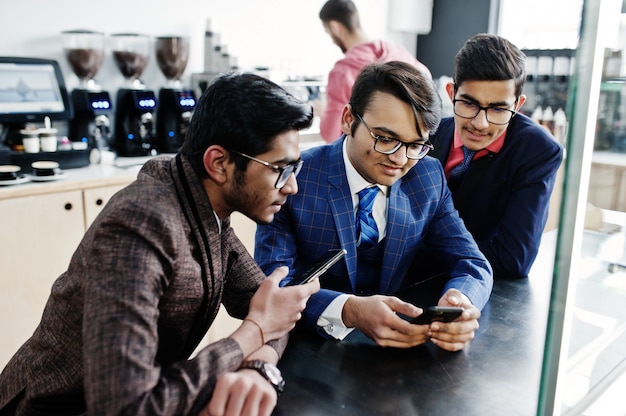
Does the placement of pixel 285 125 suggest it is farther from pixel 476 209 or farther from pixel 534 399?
pixel 476 209

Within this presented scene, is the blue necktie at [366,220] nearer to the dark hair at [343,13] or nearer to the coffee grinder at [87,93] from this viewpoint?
the coffee grinder at [87,93]

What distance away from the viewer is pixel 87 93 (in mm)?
3059

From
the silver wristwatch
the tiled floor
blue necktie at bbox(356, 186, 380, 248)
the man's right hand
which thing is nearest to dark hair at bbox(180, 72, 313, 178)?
the man's right hand

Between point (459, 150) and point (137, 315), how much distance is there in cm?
136

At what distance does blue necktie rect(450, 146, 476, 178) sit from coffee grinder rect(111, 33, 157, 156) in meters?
1.86

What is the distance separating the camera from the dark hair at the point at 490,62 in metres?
1.75

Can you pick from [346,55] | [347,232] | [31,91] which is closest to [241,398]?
[347,232]

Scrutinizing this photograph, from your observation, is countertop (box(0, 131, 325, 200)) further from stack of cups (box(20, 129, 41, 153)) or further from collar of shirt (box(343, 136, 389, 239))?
collar of shirt (box(343, 136, 389, 239))

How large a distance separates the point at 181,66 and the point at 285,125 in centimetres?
247

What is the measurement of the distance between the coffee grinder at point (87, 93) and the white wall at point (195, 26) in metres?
0.11

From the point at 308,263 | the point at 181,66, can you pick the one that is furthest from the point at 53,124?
the point at 308,263

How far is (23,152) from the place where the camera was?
2695 millimetres

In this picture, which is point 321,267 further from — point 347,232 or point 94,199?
point 94,199

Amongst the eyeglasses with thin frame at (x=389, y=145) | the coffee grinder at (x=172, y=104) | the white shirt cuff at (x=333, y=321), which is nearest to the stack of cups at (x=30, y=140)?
the coffee grinder at (x=172, y=104)
